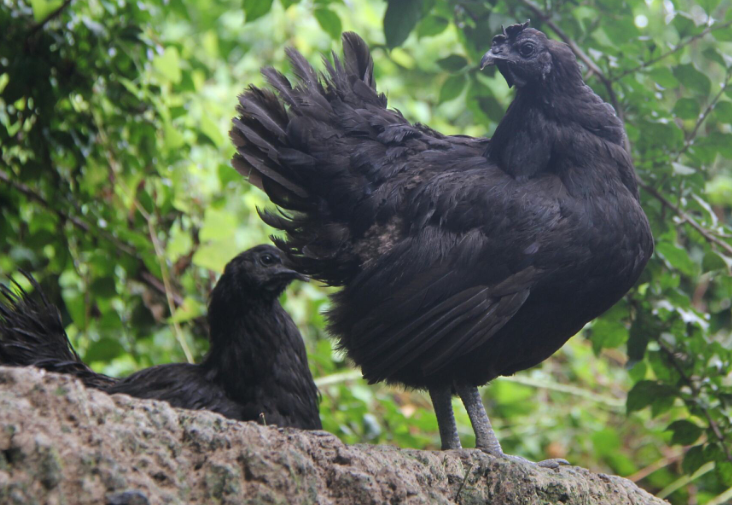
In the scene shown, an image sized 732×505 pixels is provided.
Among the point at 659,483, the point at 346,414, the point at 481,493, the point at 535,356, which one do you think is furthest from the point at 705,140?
the point at 659,483

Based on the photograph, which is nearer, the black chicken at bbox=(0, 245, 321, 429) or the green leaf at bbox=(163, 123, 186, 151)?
the black chicken at bbox=(0, 245, 321, 429)

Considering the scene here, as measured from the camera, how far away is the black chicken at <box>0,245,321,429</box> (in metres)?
4.05

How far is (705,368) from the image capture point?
4.27 meters

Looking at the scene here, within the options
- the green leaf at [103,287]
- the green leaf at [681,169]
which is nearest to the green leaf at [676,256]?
the green leaf at [681,169]

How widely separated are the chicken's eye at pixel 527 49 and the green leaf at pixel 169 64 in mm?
2441

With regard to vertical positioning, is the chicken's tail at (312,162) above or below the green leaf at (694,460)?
above

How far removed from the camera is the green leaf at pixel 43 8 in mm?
4195

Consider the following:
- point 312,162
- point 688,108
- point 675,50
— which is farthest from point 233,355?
point 675,50

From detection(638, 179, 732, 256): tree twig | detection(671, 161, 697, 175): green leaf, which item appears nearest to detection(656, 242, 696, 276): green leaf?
detection(638, 179, 732, 256): tree twig

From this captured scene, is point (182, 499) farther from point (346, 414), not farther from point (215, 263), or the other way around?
point (346, 414)

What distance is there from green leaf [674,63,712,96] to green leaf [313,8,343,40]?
6.74 feet

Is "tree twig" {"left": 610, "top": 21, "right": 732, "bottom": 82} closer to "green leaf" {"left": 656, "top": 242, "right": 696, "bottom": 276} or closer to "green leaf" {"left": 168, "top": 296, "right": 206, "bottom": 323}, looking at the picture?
"green leaf" {"left": 656, "top": 242, "right": 696, "bottom": 276}

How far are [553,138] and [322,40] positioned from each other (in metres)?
6.30

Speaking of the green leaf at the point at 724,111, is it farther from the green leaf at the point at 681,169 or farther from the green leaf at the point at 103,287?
the green leaf at the point at 103,287
